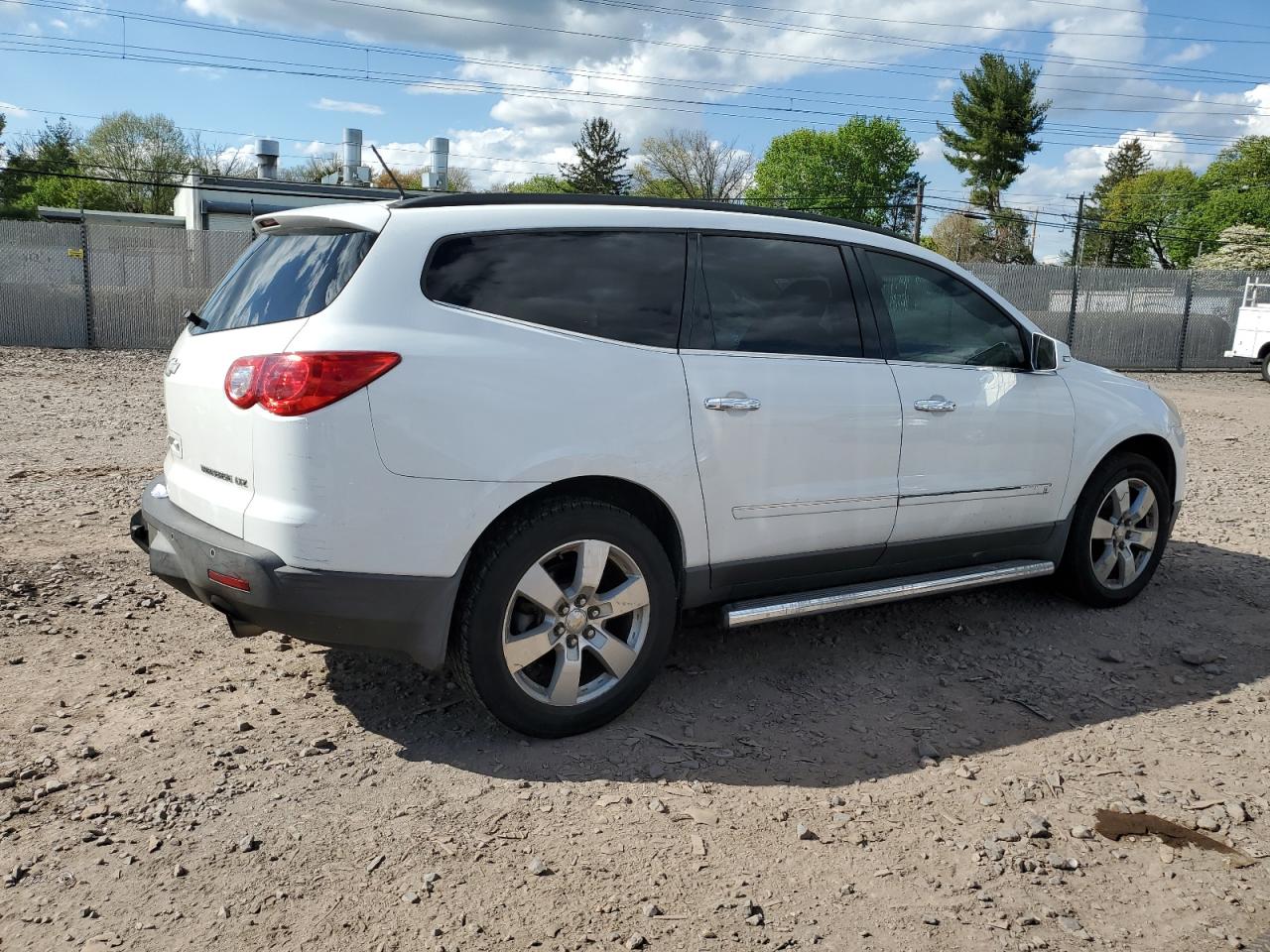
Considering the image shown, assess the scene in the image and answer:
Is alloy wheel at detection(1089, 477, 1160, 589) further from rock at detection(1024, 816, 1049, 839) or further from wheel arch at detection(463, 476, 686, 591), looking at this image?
wheel arch at detection(463, 476, 686, 591)

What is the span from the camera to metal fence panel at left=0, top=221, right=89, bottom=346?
58.9 ft

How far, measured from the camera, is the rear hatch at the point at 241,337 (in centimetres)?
330

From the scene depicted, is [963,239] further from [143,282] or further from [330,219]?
[330,219]

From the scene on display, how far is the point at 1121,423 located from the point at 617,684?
3.02 meters

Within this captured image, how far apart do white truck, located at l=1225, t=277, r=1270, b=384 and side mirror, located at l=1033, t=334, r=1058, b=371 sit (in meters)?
20.5

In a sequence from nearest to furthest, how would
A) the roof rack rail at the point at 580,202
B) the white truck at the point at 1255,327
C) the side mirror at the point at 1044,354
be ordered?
1. the roof rack rail at the point at 580,202
2. the side mirror at the point at 1044,354
3. the white truck at the point at 1255,327

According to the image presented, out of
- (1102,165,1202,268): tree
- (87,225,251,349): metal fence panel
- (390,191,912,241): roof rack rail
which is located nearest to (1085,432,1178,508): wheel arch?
(390,191,912,241): roof rack rail

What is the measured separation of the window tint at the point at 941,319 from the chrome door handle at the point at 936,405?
0.64 ft

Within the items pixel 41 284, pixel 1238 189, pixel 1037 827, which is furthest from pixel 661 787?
pixel 1238 189

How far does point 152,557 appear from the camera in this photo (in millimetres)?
3672

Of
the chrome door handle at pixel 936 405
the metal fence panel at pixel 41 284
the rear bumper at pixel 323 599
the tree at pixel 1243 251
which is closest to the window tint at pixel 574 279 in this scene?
the rear bumper at pixel 323 599

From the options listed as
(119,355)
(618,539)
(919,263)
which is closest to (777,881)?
(618,539)

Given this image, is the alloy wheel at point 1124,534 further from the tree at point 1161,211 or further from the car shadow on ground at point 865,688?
the tree at point 1161,211

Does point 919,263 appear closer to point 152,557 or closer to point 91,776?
point 152,557
